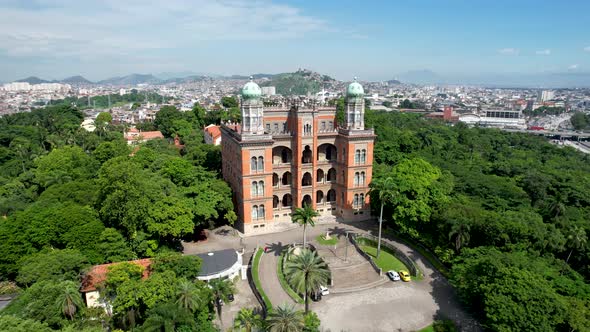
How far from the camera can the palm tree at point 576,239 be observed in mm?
42281

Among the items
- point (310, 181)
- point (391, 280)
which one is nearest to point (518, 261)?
point (391, 280)

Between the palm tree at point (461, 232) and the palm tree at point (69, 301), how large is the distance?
3832cm

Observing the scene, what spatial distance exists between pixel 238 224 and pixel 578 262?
43.4 meters

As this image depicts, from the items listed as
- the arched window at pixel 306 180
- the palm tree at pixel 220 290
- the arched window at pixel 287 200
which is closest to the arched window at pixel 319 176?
the arched window at pixel 306 180

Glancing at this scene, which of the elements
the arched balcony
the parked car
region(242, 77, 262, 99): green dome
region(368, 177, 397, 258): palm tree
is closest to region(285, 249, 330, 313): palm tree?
the parked car

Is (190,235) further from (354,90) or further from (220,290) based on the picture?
(354,90)

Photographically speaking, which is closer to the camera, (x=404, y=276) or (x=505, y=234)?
(x=505, y=234)

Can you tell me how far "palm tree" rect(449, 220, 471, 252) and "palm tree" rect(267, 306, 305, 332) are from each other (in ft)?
76.1

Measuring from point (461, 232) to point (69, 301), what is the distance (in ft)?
131

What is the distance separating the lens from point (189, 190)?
179ft

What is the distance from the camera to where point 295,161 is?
57.5 m

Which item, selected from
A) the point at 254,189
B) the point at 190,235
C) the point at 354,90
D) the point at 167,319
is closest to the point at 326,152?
the point at 354,90

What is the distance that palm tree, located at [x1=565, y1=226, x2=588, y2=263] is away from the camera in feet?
139

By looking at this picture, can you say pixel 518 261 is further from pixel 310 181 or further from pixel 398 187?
pixel 310 181
